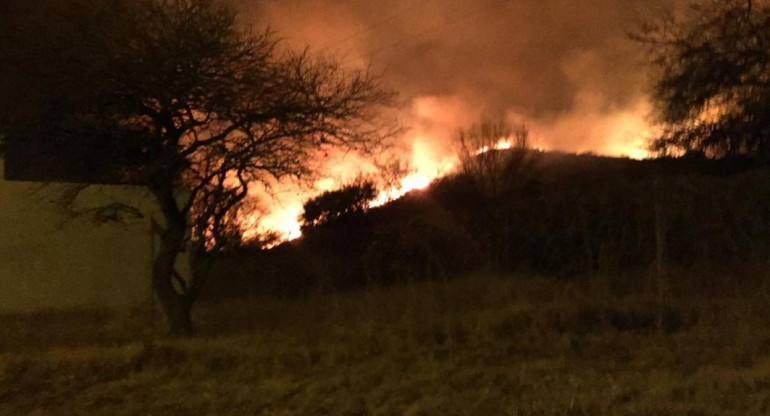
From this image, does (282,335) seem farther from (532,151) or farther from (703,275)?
(532,151)

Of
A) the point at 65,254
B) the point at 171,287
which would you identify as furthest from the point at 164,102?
the point at 65,254

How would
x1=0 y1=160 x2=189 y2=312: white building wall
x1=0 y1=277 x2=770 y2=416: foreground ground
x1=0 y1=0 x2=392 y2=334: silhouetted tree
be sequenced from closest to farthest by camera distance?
x1=0 y1=277 x2=770 y2=416: foreground ground → x1=0 y1=0 x2=392 y2=334: silhouetted tree → x1=0 y1=160 x2=189 y2=312: white building wall

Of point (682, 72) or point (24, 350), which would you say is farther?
point (682, 72)

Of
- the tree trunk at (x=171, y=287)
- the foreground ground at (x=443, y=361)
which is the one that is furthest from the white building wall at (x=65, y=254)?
the foreground ground at (x=443, y=361)

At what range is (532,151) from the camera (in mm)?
23141

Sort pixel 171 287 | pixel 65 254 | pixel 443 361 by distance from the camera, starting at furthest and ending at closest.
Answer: pixel 65 254
pixel 171 287
pixel 443 361

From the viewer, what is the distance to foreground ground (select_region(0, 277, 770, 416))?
6.70m

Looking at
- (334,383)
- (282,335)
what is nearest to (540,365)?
(334,383)

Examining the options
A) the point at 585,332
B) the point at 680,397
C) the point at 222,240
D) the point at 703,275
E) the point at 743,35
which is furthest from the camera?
the point at 743,35

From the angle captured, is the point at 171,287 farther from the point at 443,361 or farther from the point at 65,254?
the point at 65,254

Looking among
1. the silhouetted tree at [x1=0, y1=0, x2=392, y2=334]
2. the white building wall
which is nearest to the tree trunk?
the silhouetted tree at [x1=0, y1=0, x2=392, y2=334]

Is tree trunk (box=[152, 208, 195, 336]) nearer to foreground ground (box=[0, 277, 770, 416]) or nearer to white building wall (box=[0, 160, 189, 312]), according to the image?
foreground ground (box=[0, 277, 770, 416])

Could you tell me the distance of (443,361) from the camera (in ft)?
27.2

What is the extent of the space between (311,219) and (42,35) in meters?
11.2
